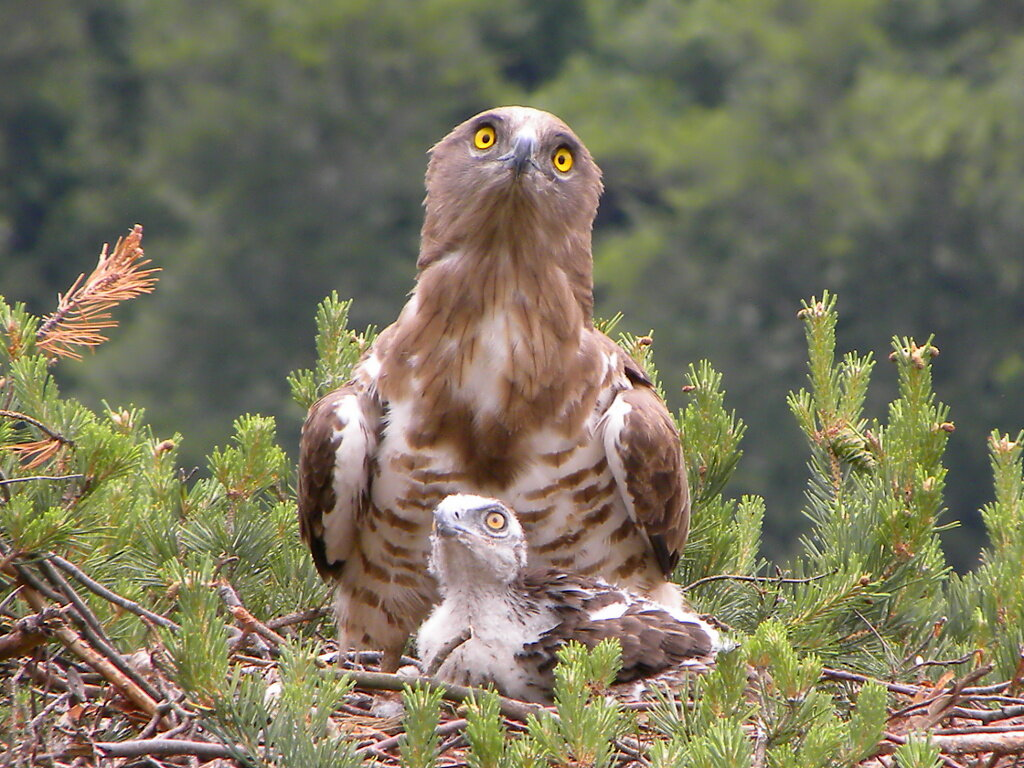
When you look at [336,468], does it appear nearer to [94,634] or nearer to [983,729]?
[94,634]

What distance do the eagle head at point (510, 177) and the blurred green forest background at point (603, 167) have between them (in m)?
16.0

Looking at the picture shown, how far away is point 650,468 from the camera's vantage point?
191 inches

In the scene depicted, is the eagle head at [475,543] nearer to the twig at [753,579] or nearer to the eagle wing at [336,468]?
the eagle wing at [336,468]

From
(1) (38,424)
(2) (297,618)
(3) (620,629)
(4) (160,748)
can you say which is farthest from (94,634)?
(2) (297,618)

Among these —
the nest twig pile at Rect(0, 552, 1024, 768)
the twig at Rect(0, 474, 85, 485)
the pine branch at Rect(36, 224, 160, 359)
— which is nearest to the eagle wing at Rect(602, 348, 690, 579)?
the nest twig pile at Rect(0, 552, 1024, 768)

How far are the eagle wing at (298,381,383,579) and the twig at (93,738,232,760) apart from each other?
139 centimetres

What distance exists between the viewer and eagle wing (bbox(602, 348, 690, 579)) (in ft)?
15.9

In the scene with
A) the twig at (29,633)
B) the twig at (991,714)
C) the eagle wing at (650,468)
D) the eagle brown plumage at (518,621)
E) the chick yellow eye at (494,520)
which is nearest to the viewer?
the twig at (29,633)

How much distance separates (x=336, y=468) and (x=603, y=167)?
79.4ft

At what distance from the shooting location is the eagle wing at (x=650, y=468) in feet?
15.9

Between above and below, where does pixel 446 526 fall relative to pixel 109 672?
above

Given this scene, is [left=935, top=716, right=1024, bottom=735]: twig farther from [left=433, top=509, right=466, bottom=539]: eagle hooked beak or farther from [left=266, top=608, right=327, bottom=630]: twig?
[left=266, top=608, right=327, bottom=630]: twig

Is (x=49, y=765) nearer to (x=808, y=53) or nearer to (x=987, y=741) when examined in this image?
(x=987, y=741)

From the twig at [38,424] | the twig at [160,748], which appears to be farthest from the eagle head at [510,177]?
the twig at [160,748]
